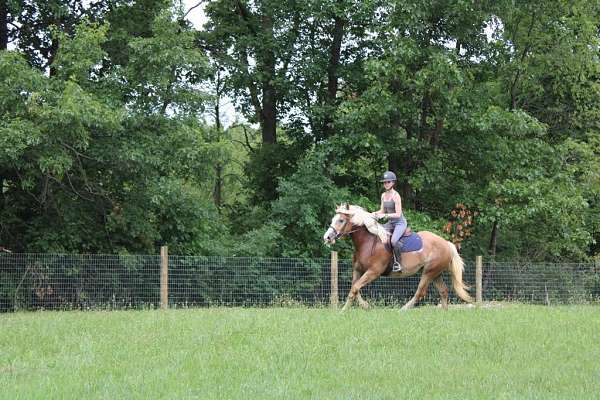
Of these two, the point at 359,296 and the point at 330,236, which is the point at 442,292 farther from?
the point at 330,236

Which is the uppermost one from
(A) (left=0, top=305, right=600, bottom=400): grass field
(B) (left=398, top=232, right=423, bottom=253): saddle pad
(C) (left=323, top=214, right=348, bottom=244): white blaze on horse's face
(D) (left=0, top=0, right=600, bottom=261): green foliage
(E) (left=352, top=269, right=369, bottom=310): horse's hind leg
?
(D) (left=0, top=0, right=600, bottom=261): green foliage

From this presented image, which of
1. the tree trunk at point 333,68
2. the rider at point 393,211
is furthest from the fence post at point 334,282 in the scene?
the tree trunk at point 333,68

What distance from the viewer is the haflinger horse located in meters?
15.2

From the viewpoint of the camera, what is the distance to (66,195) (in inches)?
819

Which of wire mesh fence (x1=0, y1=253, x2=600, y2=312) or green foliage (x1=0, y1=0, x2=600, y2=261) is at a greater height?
green foliage (x1=0, y1=0, x2=600, y2=261)

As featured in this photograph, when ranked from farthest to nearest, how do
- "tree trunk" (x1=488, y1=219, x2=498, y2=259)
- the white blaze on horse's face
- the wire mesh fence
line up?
"tree trunk" (x1=488, y1=219, x2=498, y2=259) → the wire mesh fence → the white blaze on horse's face

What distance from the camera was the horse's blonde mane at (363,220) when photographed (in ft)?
49.9

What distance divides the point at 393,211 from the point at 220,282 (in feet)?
21.6

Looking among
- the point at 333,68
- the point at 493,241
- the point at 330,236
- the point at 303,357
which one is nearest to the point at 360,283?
the point at 330,236

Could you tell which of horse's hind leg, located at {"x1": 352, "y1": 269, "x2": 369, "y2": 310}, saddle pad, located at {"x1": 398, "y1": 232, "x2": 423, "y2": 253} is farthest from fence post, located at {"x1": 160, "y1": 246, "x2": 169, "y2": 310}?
saddle pad, located at {"x1": 398, "y1": 232, "x2": 423, "y2": 253}

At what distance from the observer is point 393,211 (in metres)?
15.2

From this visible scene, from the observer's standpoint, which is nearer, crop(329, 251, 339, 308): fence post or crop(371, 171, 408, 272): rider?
crop(371, 171, 408, 272): rider

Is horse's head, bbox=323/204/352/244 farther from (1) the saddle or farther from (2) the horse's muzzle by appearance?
(1) the saddle

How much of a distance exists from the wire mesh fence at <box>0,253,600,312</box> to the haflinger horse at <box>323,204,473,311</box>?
9.56 feet
